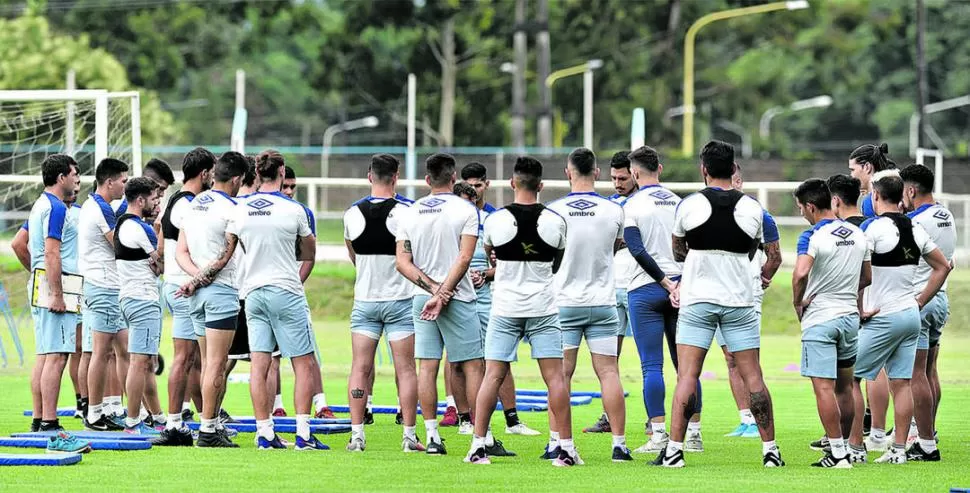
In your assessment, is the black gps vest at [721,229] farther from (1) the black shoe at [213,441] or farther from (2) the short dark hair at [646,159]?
(1) the black shoe at [213,441]

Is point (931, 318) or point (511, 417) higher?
point (931, 318)

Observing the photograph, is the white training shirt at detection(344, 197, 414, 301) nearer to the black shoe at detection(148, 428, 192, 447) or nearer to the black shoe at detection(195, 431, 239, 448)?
the black shoe at detection(195, 431, 239, 448)

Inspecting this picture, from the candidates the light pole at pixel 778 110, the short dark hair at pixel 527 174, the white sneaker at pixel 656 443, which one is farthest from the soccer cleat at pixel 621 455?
the light pole at pixel 778 110

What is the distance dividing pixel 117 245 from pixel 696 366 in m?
4.53

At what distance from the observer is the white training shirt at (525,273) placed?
403 inches

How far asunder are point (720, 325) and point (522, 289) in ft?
4.29

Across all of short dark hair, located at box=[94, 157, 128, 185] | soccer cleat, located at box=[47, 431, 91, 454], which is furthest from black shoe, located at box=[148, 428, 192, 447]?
short dark hair, located at box=[94, 157, 128, 185]

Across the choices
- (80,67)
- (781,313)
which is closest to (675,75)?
Answer: (80,67)

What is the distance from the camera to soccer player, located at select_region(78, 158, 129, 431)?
12.1 m

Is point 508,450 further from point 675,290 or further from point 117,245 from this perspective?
point 117,245

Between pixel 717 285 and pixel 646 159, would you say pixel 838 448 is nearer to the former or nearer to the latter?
pixel 717 285

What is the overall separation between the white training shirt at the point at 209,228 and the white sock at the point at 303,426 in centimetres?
109

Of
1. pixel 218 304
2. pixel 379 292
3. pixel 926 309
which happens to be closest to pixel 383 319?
pixel 379 292

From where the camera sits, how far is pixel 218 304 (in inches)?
443
